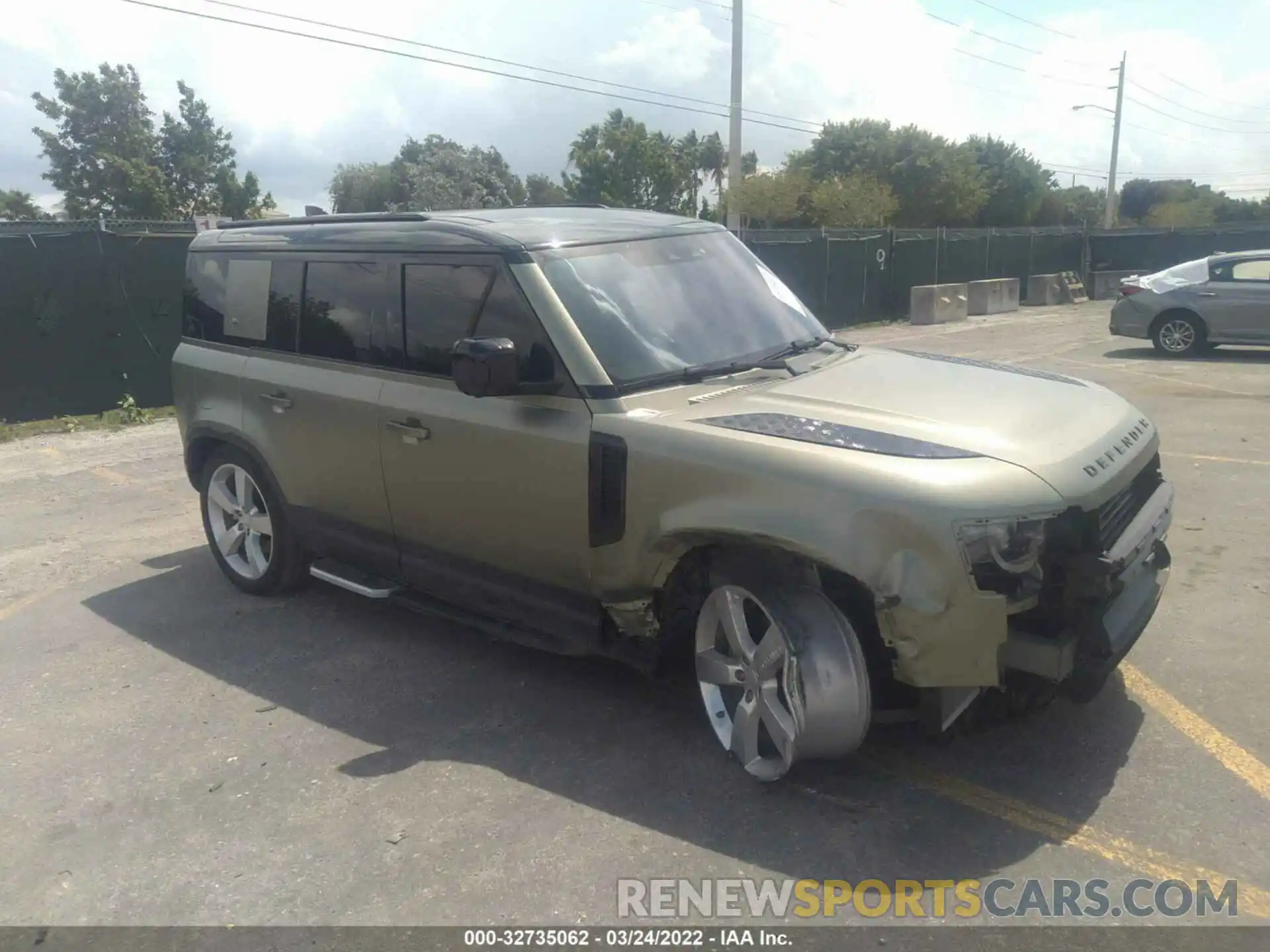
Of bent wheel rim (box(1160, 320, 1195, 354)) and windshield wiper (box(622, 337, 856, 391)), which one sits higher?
windshield wiper (box(622, 337, 856, 391))

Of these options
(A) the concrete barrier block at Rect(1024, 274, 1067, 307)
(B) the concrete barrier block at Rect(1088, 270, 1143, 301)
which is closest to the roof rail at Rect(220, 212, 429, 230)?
(A) the concrete barrier block at Rect(1024, 274, 1067, 307)

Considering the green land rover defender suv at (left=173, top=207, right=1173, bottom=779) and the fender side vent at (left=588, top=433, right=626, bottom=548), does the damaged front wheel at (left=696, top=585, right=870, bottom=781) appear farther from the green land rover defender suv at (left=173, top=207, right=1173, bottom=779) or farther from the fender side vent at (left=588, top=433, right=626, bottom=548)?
the fender side vent at (left=588, top=433, right=626, bottom=548)

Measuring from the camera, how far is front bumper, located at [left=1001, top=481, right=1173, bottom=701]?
3193mm

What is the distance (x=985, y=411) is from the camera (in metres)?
3.71

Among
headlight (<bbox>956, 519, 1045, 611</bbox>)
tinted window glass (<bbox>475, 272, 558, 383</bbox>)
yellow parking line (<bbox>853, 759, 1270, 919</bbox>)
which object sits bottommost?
yellow parking line (<bbox>853, 759, 1270, 919</bbox>)

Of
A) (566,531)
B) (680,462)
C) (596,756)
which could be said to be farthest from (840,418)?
(596,756)

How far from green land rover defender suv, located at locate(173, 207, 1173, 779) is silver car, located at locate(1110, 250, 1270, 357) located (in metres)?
11.4

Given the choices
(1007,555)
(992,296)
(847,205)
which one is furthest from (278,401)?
(847,205)

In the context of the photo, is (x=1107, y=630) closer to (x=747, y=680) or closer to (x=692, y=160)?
(x=747, y=680)

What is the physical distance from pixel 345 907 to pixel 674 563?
4.99 ft

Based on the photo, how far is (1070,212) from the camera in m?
76.4

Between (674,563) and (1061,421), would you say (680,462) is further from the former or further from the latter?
(1061,421)

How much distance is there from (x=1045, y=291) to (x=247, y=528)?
1011 inches

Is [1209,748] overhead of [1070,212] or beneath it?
beneath
